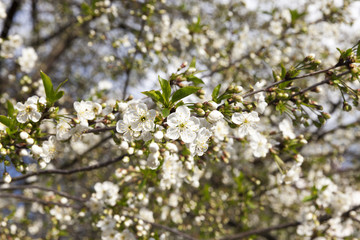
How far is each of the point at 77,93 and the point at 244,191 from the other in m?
4.38

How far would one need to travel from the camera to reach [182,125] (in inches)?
65.5

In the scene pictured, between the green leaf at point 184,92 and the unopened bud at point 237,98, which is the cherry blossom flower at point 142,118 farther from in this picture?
the unopened bud at point 237,98

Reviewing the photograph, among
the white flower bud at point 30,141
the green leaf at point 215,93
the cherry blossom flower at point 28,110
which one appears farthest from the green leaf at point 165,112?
the white flower bud at point 30,141

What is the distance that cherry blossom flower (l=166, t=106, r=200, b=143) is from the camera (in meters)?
1.64

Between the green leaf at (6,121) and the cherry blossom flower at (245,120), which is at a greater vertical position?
the cherry blossom flower at (245,120)

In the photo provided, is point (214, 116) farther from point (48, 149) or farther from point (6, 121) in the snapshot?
point (6, 121)

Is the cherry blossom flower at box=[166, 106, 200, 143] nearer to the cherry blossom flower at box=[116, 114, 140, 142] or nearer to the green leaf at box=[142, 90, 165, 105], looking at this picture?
the green leaf at box=[142, 90, 165, 105]

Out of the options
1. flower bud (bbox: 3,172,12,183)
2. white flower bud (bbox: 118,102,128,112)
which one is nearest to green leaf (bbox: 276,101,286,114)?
white flower bud (bbox: 118,102,128,112)

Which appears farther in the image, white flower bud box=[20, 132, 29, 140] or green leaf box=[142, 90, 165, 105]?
white flower bud box=[20, 132, 29, 140]

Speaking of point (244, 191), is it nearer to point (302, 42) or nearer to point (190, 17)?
point (302, 42)

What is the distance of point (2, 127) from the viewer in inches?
72.1

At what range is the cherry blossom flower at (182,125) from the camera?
5.38 ft

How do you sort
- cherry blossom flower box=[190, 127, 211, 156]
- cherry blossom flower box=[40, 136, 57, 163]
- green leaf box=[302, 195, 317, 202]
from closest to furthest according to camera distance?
cherry blossom flower box=[190, 127, 211, 156], cherry blossom flower box=[40, 136, 57, 163], green leaf box=[302, 195, 317, 202]

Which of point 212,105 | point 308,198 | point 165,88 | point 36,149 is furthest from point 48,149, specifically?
point 308,198
